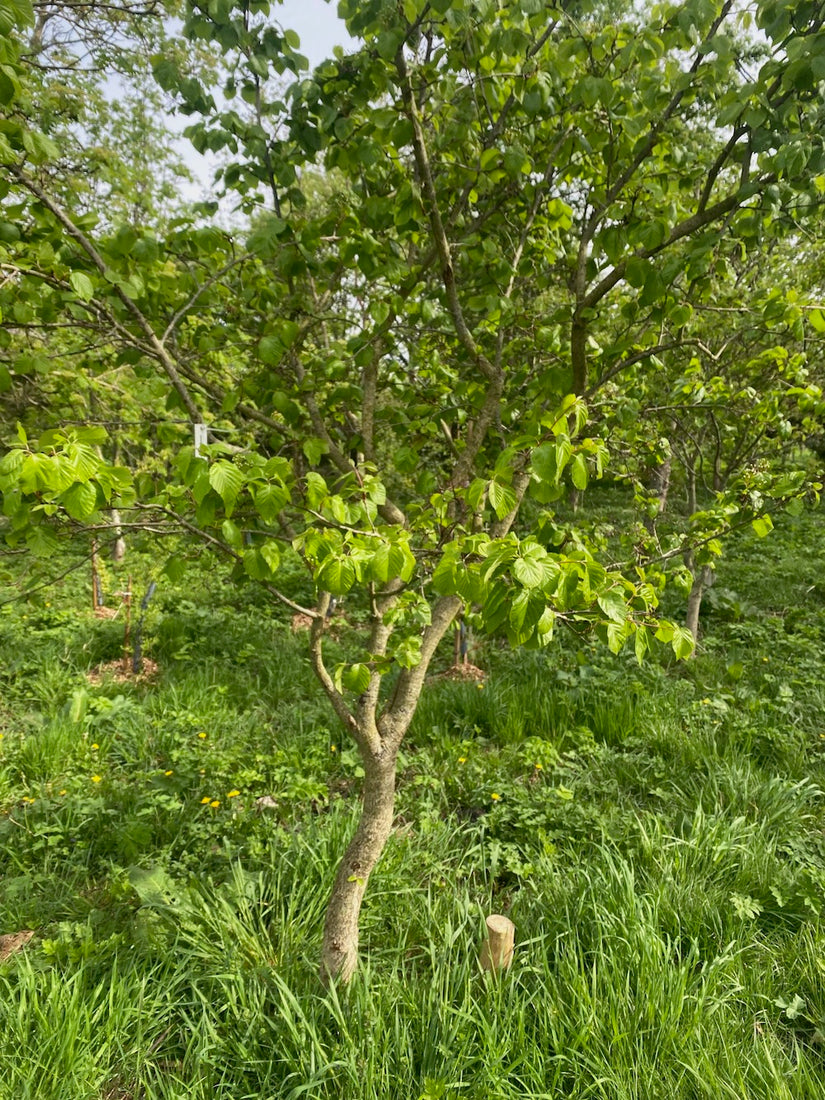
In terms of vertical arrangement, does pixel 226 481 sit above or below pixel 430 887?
above

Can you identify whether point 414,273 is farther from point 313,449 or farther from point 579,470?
A: point 579,470

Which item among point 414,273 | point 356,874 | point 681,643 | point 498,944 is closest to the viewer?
point 681,643

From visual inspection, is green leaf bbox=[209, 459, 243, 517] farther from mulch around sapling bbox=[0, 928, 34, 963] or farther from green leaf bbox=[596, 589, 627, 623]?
mulch around sapling bbox=[0, 928, 34, 963]

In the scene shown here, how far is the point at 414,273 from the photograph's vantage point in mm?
2270

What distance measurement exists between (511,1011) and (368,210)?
105 inches

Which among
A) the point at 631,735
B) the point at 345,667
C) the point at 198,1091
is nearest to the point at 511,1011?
the point at 198,1091

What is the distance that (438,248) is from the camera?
2018mm

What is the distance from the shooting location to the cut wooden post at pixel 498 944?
2031 millimetres

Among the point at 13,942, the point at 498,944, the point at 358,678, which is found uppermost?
the point at 358,678

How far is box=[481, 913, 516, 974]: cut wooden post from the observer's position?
6.66ft

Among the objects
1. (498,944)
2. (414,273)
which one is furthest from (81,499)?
(498,944)

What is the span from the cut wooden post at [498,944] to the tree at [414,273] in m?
0.47

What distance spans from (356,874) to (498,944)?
1.76 ft

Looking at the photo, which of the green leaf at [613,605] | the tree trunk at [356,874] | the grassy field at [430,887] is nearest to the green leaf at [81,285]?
the green leaf at [613,605]
